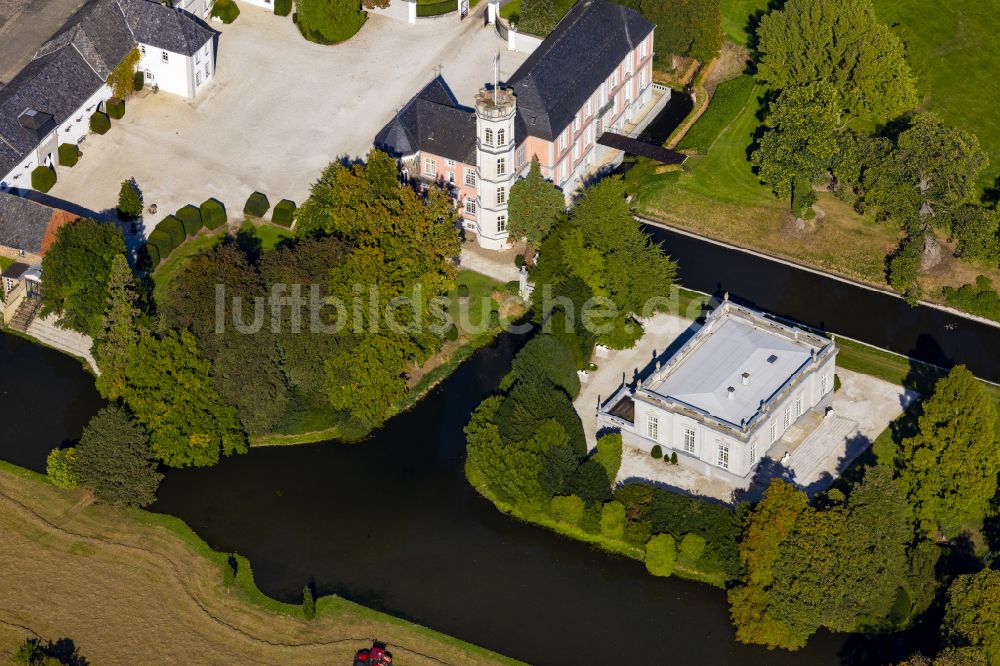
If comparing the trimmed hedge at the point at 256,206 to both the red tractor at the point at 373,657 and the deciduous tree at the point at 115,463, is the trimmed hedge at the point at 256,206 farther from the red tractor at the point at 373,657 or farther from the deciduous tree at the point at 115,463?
the red tractor at the point at 373,657

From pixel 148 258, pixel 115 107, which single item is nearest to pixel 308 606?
pixel 148 258

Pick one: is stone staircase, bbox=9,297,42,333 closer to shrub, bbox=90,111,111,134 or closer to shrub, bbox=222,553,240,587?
shrub, bbox=90,111,111,134

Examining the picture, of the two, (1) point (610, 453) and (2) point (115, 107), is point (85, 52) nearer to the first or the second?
(2) point (115, 107)

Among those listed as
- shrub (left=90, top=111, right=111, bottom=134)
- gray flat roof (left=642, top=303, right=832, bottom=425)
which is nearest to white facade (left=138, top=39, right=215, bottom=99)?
shrub (left=90, top=111, right=111, bottom=134)

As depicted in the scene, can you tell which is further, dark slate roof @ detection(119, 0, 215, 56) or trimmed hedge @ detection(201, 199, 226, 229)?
dark slate roof @ detection(119, 0, 215, 56)

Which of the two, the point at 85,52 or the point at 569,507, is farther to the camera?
the point at 85,52

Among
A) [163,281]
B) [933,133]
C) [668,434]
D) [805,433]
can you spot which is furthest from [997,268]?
[163,281]
